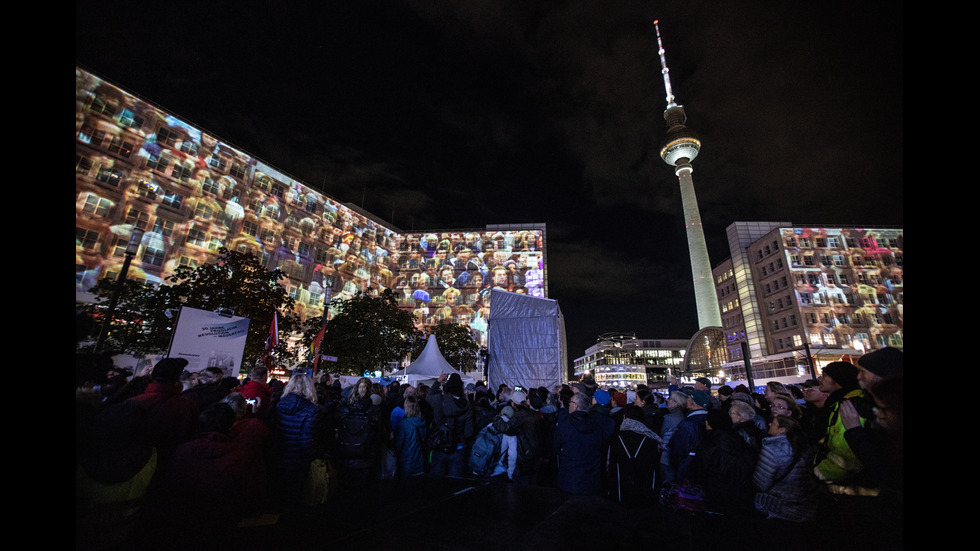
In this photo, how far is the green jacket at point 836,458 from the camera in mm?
4422

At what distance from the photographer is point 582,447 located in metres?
6.04

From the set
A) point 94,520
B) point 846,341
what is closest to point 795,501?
point 94,520

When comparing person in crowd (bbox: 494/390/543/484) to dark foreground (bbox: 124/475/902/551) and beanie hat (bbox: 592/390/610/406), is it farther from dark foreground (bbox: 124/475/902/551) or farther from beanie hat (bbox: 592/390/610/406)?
dark foreground (bbox: 124/475/902/551)

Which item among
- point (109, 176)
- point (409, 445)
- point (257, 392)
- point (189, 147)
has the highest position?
point (189, 147)

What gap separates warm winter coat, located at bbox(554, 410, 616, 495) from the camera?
235 inches

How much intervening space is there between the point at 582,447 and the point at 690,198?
94603mm

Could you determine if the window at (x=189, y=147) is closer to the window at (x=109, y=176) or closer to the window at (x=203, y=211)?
the window at (x=203, y=211)

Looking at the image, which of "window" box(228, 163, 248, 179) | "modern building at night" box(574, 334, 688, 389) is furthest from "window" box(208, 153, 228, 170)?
"modern building at night" box(574, 334, 688, 389)

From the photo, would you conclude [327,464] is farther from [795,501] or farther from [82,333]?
[795,501]

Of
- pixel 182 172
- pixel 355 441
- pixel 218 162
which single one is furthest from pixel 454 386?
pixel 218 162

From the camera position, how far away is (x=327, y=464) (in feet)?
18.0

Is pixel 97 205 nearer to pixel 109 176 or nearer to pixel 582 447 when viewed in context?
pixel 109 176

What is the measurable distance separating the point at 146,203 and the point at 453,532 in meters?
48.8

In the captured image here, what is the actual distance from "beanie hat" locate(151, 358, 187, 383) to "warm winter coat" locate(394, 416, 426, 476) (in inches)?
147
